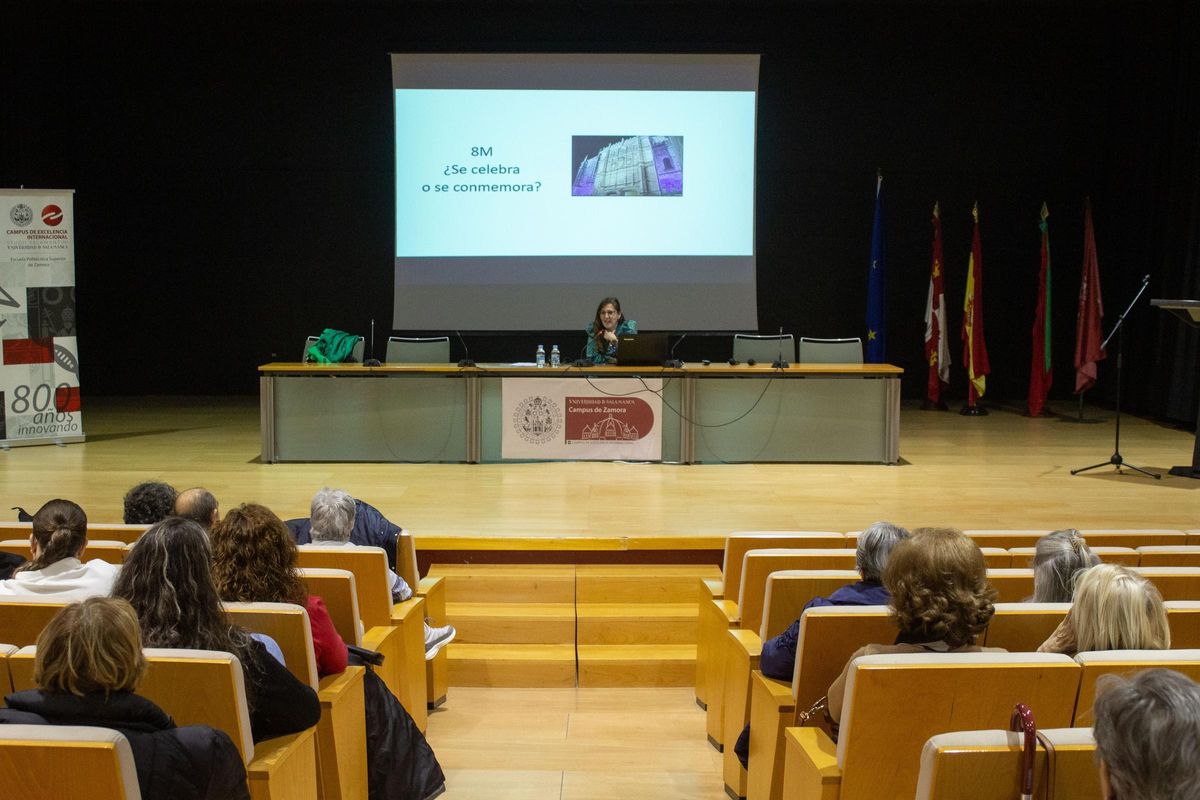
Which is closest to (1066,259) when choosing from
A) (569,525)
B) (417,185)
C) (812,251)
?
(812,251)

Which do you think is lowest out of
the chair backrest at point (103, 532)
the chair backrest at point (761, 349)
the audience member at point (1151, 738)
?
the chair backrest at point (103, 532)

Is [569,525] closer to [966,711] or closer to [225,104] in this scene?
[966,711]

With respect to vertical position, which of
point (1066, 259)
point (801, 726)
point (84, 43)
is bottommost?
point (801, 726)

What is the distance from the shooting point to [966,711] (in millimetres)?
2293

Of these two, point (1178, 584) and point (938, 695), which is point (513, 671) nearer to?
point (1178, 584)

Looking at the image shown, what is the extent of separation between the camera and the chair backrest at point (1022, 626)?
2.73m

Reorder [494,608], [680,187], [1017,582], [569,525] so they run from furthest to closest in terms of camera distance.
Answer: [680,187]
[569,525]
[494,608]
[1017,582]

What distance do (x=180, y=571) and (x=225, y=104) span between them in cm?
947

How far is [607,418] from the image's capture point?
777 cm

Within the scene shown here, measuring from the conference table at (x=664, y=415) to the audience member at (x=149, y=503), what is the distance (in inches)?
148

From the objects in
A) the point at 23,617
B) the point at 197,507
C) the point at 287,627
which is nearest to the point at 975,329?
the point at 197,507

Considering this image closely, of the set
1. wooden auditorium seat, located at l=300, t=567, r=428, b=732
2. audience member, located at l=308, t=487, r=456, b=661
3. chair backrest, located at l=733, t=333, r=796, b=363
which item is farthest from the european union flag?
audience member, located at l=308, t=487, r=456, b=661

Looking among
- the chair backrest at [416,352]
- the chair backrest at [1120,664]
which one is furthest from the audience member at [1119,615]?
the chair backrest at [416,352]

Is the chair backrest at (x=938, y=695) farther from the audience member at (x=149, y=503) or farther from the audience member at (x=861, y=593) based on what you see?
the audience member at (x=149, y=503)
